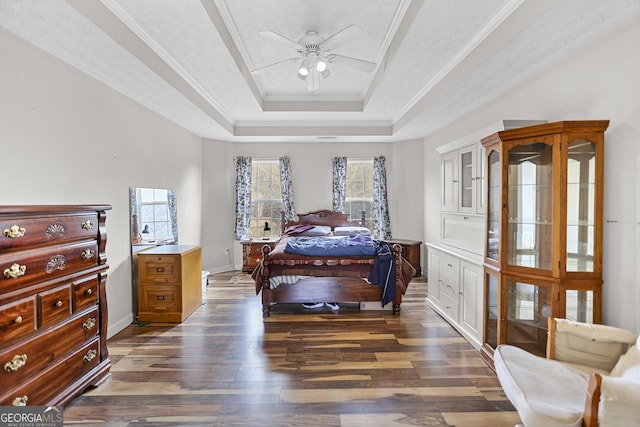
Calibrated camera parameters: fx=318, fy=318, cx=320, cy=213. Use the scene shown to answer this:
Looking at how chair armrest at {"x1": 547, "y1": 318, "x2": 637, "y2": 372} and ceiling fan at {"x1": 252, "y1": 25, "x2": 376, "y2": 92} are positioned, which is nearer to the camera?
chair armrest at {"x1": 547, "y1": 318, "x2": 637, "y2": 372}

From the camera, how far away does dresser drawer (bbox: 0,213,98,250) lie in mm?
1707

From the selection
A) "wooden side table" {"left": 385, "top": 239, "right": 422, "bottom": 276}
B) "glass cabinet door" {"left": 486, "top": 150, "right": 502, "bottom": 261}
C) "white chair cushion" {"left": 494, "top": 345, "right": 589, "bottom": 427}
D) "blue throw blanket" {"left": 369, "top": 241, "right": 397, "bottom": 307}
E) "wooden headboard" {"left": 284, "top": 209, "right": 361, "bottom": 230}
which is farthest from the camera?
"wooden headboard" {"left": 284, "top": 209, "right": 361, "bottom": 230}

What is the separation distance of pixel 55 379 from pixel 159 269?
5.62 feet

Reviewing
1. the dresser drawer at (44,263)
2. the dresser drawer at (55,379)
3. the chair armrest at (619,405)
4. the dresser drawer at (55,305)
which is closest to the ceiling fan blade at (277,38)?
the dresser drawer at (44,263)

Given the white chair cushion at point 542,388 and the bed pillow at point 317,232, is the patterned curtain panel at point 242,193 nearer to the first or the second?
the bed pillow at point 317,232

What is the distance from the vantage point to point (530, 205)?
2.53m

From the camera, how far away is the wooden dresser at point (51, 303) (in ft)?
5.62

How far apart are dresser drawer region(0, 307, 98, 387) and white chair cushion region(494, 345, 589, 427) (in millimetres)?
2600

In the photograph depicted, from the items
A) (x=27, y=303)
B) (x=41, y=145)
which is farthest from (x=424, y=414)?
(x=41, y=145)

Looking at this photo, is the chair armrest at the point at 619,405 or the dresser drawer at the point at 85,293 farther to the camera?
the dresser drawer at the point at 85,293

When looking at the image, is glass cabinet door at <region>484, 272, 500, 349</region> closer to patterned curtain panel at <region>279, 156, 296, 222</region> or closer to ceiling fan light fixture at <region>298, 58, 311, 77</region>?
ceiling fan light fixture at <region>298, 58, 311, 77</region>

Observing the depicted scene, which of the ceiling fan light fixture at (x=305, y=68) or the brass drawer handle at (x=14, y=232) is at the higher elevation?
the ceiling fan light fixture at (x=305, y=68)

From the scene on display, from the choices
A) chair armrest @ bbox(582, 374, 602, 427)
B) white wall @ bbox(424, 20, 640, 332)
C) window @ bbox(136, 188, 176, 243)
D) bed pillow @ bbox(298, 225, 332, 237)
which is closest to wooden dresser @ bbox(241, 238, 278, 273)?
bed pillow @ bbox(298, 225, 332, 237)

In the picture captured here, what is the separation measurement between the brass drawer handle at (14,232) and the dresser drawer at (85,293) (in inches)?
21.3
